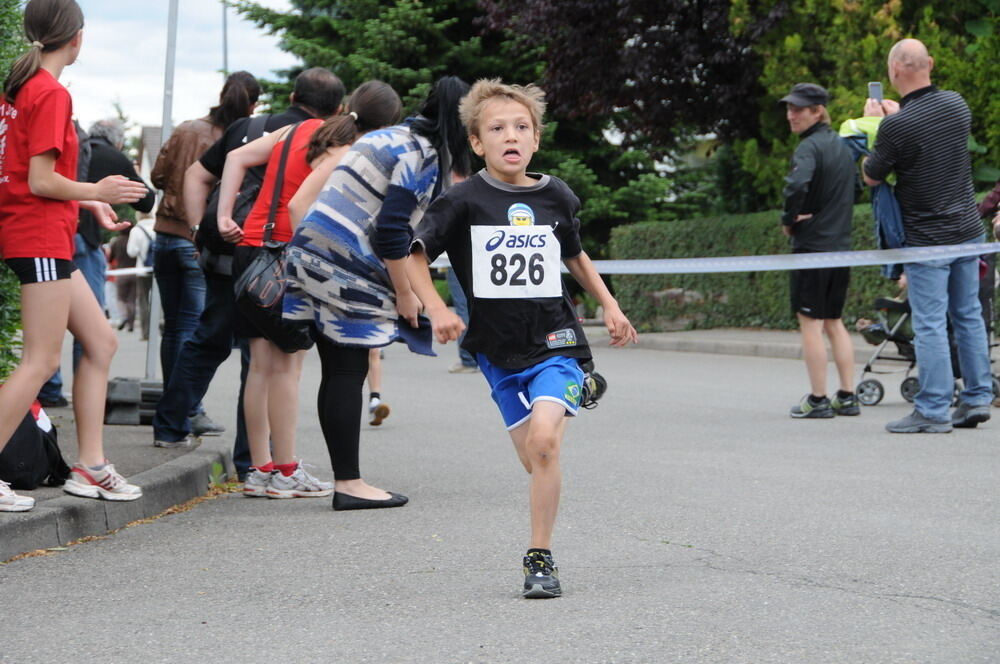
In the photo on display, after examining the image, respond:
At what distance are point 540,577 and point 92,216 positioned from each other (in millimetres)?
5746

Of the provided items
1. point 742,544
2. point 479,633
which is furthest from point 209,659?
point 742,544

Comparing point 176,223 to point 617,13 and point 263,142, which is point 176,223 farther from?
point 617,13

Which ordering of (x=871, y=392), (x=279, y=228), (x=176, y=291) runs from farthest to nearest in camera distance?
(x=871, y=392) < (x=176, y=291) < (x=279, y=228)

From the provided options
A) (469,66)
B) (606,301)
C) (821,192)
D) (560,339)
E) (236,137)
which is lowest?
(560,339)

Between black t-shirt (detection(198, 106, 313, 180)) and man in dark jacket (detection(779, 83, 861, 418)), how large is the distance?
377cm

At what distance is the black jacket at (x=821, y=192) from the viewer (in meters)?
9.65

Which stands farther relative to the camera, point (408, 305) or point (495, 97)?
point (408, 305)

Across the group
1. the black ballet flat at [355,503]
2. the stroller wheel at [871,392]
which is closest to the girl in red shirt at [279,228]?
the black ballet flat at [355,503]

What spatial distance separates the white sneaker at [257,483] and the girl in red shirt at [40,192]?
139 centimetres

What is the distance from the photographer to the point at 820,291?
9.54 m

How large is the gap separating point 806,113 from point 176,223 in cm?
414

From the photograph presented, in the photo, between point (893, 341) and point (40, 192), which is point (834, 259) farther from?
point (40, 192)

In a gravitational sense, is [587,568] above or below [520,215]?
below

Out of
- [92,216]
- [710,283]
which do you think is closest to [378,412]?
[92,216]
